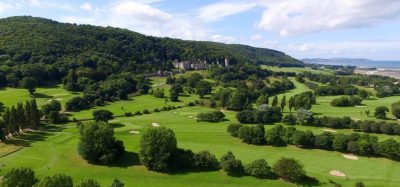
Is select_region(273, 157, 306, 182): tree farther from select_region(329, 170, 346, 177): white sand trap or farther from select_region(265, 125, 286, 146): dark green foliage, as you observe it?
select_region(265, 125, 286, 146): dark green foliage

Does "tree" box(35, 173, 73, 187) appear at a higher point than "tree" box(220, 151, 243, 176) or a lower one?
higher

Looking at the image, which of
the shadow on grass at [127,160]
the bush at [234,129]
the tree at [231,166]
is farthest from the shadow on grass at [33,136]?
the tree at [231,166]

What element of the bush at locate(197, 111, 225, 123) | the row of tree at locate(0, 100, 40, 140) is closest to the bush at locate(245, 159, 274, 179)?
the bush at locate(197, 111, 225, 123)

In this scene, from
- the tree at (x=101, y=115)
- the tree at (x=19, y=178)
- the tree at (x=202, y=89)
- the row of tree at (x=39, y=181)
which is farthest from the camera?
the tree at (x=202, y=89)

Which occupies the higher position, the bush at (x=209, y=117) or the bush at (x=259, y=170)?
the bush at (x=209, y=117)

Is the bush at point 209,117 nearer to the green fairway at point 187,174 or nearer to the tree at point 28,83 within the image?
the green fairway at point 187,174
